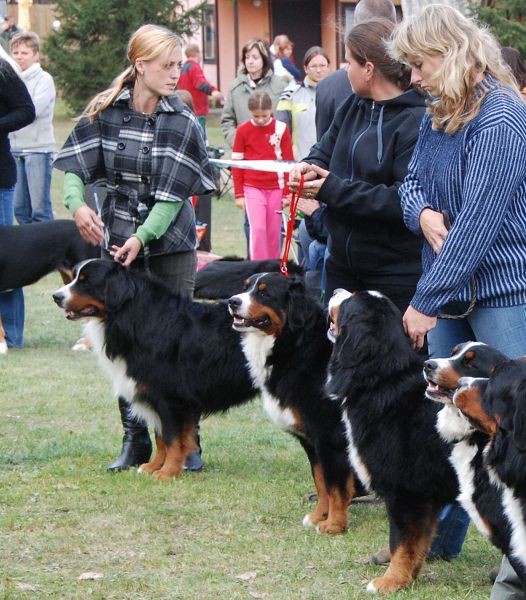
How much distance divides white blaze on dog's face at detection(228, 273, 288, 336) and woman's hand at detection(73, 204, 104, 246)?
907 millimetres

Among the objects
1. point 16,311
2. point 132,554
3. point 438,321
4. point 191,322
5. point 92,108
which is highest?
point 92,108

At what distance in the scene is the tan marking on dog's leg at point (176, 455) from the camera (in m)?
5.82

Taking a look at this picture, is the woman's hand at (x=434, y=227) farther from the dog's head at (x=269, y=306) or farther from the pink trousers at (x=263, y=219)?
the pink trousers at (x=263, y=219)

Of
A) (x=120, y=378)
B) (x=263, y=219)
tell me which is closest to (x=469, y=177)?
(x=120, y=378)

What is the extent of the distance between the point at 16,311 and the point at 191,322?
164 inches

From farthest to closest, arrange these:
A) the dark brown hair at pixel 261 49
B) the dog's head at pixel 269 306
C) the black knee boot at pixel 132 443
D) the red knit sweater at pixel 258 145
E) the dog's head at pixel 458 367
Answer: the dark brown hair at pixel 261 49
the red knit sweater at pixel 258 145
the black knee boot at pixel 132 443
the dog's head at pixel 269 306
the dog's head at pixel 458 367

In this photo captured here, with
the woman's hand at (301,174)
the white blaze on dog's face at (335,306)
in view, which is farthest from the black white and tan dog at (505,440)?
the woman's hand at (301,174)

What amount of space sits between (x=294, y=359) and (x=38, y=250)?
15.1 feet

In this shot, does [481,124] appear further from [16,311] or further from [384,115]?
[16,311]

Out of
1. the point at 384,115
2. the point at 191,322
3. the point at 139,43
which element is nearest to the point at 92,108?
the point at 139,43

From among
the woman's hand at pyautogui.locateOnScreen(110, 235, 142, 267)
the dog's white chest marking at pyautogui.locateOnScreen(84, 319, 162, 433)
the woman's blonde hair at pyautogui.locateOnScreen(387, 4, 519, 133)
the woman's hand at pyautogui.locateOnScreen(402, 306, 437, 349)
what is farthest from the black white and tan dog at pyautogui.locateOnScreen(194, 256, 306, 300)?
the woman's blonde hair at pyautogui.locateOnScreen(387, 4, 519, 133)

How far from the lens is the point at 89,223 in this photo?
218 inches

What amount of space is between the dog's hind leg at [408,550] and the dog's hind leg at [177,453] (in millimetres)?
1913

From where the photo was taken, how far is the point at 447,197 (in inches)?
149
